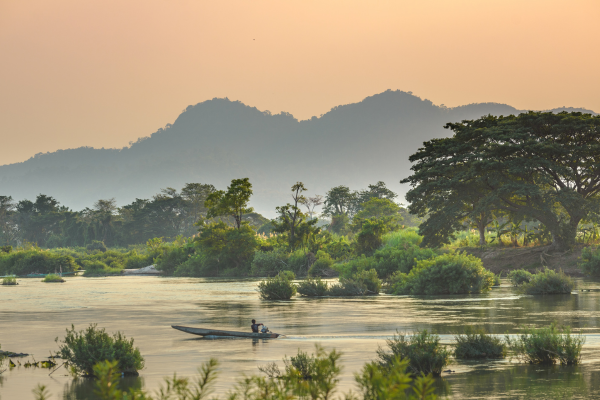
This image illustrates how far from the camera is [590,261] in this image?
46.8 metres

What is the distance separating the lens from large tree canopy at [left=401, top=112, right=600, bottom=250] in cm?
4788

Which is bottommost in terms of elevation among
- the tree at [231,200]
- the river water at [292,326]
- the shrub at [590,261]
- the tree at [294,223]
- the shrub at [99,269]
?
the river water at [292,326]

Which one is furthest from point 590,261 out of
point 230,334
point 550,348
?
point 550,348

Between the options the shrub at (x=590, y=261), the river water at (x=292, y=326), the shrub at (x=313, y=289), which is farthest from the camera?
the shrub at (x=590, y=261)

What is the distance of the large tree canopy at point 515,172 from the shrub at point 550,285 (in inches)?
473

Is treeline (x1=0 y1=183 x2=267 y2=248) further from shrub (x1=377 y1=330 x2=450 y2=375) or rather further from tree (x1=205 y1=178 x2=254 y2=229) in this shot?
shrub (x1=377 y1=330 x2=450 y2=375)

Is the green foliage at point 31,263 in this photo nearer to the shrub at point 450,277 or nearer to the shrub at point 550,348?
the shrub at point 450,277

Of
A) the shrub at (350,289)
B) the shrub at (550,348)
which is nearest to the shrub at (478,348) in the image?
the shrub at (550,348)

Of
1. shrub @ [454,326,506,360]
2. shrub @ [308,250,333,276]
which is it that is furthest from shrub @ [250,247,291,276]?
shrub @ [454,326,506,360]

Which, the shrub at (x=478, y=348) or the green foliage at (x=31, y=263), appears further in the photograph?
the green foliage at (x=31, y=263)

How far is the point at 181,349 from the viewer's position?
19031 millimetres

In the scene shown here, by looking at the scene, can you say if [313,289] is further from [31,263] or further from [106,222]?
[106,222]

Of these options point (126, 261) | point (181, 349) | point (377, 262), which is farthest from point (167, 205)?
point (181, 349)

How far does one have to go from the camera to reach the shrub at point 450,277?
126ft
